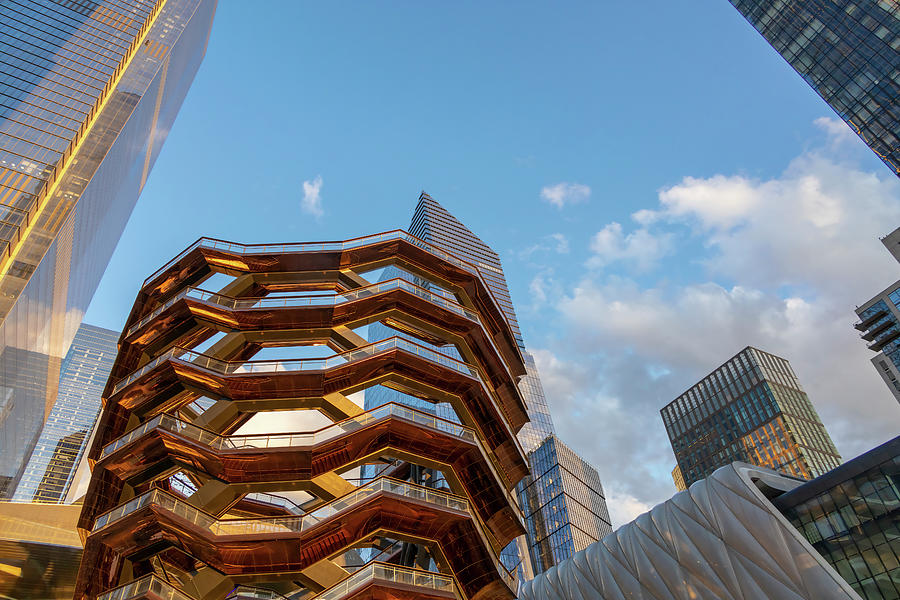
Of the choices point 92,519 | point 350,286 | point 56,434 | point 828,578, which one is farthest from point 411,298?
point 56,434

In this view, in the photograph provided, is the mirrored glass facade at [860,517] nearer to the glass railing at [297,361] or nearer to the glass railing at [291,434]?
the glass railing at [291,434]

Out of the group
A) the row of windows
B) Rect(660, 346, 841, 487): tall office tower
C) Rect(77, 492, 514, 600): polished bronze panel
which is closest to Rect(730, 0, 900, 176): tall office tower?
Rect(660, 346, 841, 487): tall office tower

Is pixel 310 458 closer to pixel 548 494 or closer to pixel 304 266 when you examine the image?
pixel 304 266

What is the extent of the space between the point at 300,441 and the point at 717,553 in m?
23.6

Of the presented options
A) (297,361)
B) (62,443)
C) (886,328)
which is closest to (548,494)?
(886,328)

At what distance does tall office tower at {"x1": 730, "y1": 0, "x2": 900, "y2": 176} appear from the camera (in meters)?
86.2

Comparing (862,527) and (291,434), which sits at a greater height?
(291,434)

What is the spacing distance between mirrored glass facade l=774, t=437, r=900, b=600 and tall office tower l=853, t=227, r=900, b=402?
9109 centimetres

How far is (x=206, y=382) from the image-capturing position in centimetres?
2997

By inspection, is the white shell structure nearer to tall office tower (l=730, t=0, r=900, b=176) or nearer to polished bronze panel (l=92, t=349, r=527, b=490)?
polished bronze panel (l=92, t=349, r=527, b=490)

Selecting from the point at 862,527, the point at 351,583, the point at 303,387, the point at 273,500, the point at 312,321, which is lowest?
the point at 351,583

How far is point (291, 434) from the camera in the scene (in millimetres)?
27438

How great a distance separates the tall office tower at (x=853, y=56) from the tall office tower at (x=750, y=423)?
2667 inches

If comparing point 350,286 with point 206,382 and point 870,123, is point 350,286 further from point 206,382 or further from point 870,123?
point 870,123
